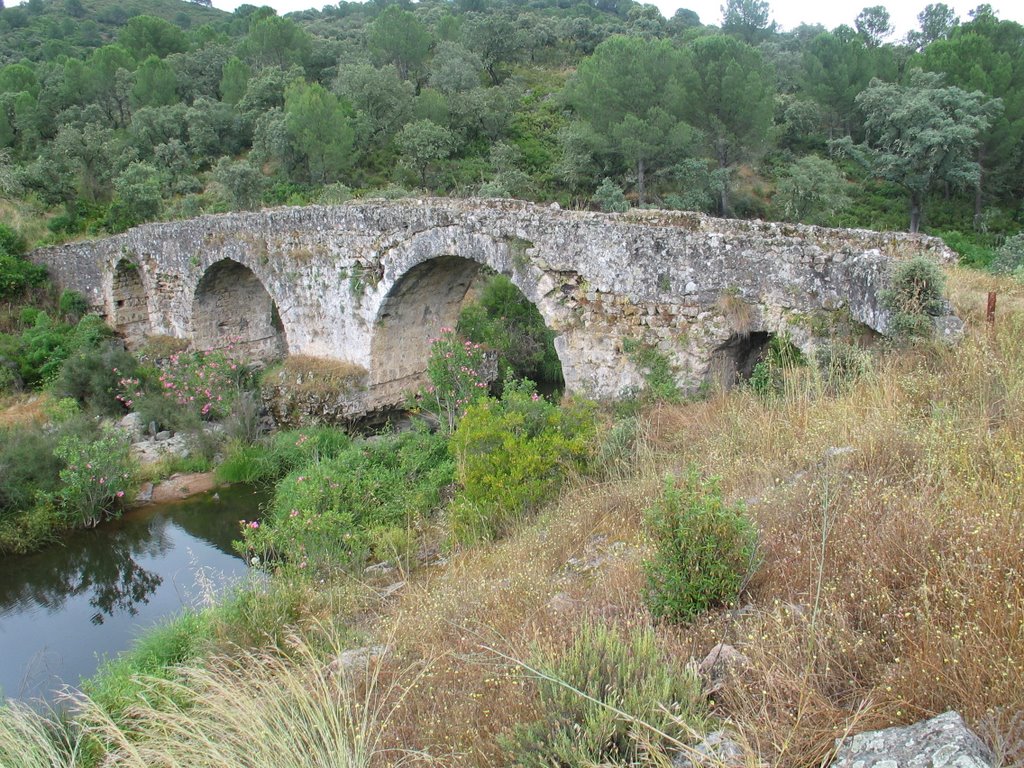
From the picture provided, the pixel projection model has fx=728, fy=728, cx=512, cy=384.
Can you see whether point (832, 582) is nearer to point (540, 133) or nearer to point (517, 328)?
point (517, 328)

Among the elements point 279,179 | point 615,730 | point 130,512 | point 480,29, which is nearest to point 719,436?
point 615,730

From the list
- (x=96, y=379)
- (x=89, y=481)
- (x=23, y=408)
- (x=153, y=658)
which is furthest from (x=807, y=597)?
(x=23, y=408)

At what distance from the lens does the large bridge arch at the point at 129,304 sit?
49.2 ft

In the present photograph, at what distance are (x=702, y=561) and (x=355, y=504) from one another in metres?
5.52

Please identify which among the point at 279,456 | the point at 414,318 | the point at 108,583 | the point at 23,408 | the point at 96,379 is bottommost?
the point at 108,583

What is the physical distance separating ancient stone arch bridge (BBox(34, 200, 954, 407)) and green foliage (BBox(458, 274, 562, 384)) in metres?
2.28

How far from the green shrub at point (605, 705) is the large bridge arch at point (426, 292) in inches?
222

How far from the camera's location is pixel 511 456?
6.01 meters

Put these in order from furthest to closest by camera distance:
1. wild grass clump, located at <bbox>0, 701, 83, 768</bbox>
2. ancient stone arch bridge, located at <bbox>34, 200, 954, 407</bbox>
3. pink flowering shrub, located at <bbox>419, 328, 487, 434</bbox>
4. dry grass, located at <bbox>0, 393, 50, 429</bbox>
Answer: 1. dry grass, located at <bbox>0, 393, 50, 429</bbox>
2. pink flowering shrub, located at <bbox>419, 328, 487, 434</bbox>
3. ancient stone arch bridge, located at <bbox>34, 200, 954, 407</bbox>
4. wild grass clump, located at <bbox>0, 701, 83, 768</bbox>

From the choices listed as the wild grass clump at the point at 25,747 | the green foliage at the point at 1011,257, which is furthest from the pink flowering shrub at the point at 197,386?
the green foliage at the point at 1011,257

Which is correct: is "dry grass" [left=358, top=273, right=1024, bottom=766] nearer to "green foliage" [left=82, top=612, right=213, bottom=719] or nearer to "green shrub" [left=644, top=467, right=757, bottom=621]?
"green shrub" [left=644, top=467, right=757, bottom=621]

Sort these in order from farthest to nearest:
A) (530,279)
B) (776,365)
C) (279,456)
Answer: (279,456)
(530,279)
(776,365)

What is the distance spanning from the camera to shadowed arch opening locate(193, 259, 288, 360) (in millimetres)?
13289

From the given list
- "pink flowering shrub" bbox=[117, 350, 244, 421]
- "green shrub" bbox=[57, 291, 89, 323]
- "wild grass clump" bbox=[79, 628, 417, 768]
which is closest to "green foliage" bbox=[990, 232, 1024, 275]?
"wild grass clump" bbox=[79, 628, 417, 768]
